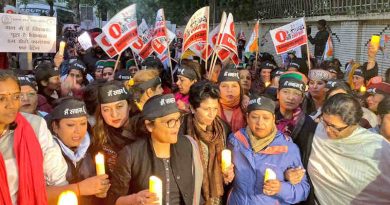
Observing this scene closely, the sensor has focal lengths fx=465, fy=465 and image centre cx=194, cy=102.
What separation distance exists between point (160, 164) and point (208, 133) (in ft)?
2.66

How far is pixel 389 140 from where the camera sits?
11.6 feet

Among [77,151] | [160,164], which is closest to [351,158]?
[160,164]

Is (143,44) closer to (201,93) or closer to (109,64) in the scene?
(109,64)

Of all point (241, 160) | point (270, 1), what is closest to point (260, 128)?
point (241, 160)

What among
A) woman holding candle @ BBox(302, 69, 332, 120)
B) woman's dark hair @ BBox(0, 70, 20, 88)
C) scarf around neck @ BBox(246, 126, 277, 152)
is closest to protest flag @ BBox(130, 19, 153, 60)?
woman holding candle @ BBox(302, 69, 332, 120)

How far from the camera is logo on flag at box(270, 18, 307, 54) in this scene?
7.66m

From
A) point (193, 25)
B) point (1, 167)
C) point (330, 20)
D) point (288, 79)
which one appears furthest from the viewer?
point (330, 20)

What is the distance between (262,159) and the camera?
3.48m

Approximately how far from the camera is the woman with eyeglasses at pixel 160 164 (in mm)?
3076

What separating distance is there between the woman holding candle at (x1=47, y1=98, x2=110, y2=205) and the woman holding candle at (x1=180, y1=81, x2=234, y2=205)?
845mm

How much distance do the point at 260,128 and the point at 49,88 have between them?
124 inches

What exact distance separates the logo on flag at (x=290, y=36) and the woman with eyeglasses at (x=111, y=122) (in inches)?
177

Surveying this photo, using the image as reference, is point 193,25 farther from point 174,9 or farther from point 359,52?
point 174,9

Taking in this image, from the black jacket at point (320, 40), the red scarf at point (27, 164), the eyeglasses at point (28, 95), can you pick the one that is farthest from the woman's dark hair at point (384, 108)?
the black jacket at point (320, 40)
